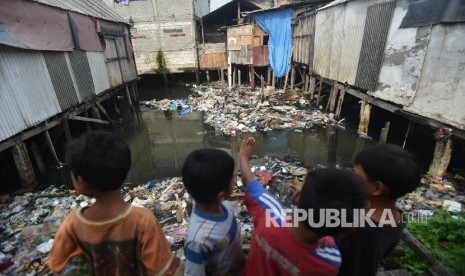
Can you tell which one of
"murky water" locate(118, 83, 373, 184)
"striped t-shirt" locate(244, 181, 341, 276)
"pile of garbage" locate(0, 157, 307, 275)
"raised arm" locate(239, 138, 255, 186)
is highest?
"raised arm" locate(239, 138, 255, 186)

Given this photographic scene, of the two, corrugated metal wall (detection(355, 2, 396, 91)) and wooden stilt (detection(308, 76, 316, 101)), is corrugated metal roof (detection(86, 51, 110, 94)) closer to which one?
corrugated metal wall (detection(355, 2, 396, 91))

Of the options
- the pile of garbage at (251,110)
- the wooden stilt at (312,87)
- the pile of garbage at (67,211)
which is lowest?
the pile of garbage at (251,110)

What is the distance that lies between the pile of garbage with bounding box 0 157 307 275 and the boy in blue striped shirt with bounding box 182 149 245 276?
2.00 meters

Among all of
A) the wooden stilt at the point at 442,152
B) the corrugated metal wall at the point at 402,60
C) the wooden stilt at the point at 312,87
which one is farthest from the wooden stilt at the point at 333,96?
the wooden stilt at the point at 442,152

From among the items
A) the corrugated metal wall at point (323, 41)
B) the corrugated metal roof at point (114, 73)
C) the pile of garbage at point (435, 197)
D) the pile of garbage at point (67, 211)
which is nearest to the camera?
the pile of garbage at point (67, 211)

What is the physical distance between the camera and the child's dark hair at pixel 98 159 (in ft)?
4.80

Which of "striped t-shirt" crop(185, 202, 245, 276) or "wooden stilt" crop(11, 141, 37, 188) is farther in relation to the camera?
"wooden stilt" crop(11, 141, 37, 188)

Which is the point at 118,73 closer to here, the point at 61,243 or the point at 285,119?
the point at 285,119

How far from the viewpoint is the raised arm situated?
5.65 ft

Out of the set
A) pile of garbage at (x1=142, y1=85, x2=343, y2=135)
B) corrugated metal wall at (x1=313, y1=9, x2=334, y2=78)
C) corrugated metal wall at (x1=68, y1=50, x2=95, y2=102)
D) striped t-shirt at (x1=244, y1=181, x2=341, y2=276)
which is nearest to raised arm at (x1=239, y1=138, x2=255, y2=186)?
striped t-shirt at (x1=244, y1=181, x2=341, y2=276)

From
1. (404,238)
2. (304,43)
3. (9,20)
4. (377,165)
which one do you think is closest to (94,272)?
(377,165)

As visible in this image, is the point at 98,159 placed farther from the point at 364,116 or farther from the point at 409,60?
the point at 364,116

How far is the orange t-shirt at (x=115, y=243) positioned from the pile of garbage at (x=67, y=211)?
6.44 ft

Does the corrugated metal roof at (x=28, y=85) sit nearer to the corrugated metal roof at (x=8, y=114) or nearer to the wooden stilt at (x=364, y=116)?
the corrugated metal roof at (x=8, y=114)
